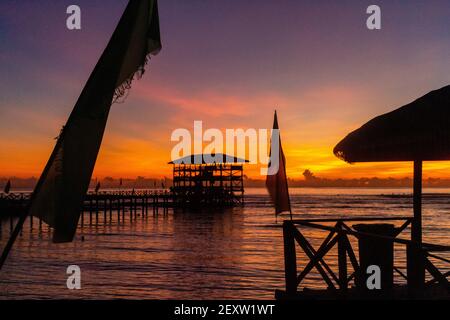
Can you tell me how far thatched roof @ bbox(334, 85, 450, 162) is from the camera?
23.1 feet

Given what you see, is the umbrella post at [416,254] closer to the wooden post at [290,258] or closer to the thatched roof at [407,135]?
the thatched roof at [407,135]

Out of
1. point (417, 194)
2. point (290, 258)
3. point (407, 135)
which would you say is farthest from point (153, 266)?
point (407, 135)

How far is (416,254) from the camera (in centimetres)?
654

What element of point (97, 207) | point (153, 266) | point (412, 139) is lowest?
point (153, 266)

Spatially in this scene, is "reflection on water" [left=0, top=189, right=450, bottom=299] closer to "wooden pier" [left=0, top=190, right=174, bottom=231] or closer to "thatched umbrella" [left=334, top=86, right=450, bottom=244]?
"wooden pier" [left=0, top=190, right=174, bottom=231]

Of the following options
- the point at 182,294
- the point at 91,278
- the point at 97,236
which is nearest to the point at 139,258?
the point at 91,278

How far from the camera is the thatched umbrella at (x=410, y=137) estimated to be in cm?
704

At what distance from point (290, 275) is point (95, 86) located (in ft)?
21.0

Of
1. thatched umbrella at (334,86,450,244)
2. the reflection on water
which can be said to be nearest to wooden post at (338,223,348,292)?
thatched umbrella at (334,86,450,244)

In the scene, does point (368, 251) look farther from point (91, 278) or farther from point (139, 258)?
point (139, 258)

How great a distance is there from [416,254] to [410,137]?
5.76 feet

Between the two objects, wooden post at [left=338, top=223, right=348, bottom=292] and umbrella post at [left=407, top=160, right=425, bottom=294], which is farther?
wooden post at [left=338, top=223, right=348, bottom=292]

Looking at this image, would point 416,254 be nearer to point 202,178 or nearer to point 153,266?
point 153,266

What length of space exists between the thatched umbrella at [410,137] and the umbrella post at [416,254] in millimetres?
17
